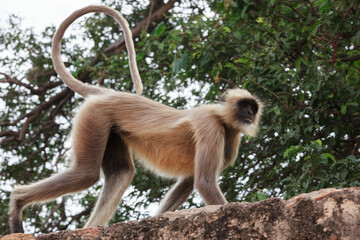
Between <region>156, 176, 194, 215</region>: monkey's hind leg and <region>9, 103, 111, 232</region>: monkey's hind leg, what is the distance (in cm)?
54

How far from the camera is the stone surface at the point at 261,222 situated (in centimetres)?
184

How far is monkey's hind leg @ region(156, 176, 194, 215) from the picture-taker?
3.79 meters

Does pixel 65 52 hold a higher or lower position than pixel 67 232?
higher

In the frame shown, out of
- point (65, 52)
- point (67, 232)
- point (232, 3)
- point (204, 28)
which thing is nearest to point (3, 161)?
point (65, 52)

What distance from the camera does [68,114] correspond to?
7.58m

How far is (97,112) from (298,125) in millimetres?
1827

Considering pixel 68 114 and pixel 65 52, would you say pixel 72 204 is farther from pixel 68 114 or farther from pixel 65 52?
pixel 65 52

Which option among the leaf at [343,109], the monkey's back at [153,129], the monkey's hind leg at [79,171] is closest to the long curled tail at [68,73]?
the monkey's back at [153,129]

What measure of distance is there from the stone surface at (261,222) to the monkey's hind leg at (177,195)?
166cm

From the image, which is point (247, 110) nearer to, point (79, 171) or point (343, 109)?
point (343, 109)

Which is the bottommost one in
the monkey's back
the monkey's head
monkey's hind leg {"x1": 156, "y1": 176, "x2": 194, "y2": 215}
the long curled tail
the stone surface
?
the stone surface

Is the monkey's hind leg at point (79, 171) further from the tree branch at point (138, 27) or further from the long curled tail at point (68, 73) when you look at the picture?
the tree branch at point (138, 27)

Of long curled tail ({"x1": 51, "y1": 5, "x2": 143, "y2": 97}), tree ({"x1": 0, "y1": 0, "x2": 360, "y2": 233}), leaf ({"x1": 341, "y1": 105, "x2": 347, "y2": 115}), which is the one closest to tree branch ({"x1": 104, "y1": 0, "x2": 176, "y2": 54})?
tree ({"x1": 0, "y1": 0, "x2": 360, "y2": 233})

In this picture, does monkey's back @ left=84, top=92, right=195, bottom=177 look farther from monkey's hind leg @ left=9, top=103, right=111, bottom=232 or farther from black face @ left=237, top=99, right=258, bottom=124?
black face @ left=237, top=99, right=258, bottom=124
